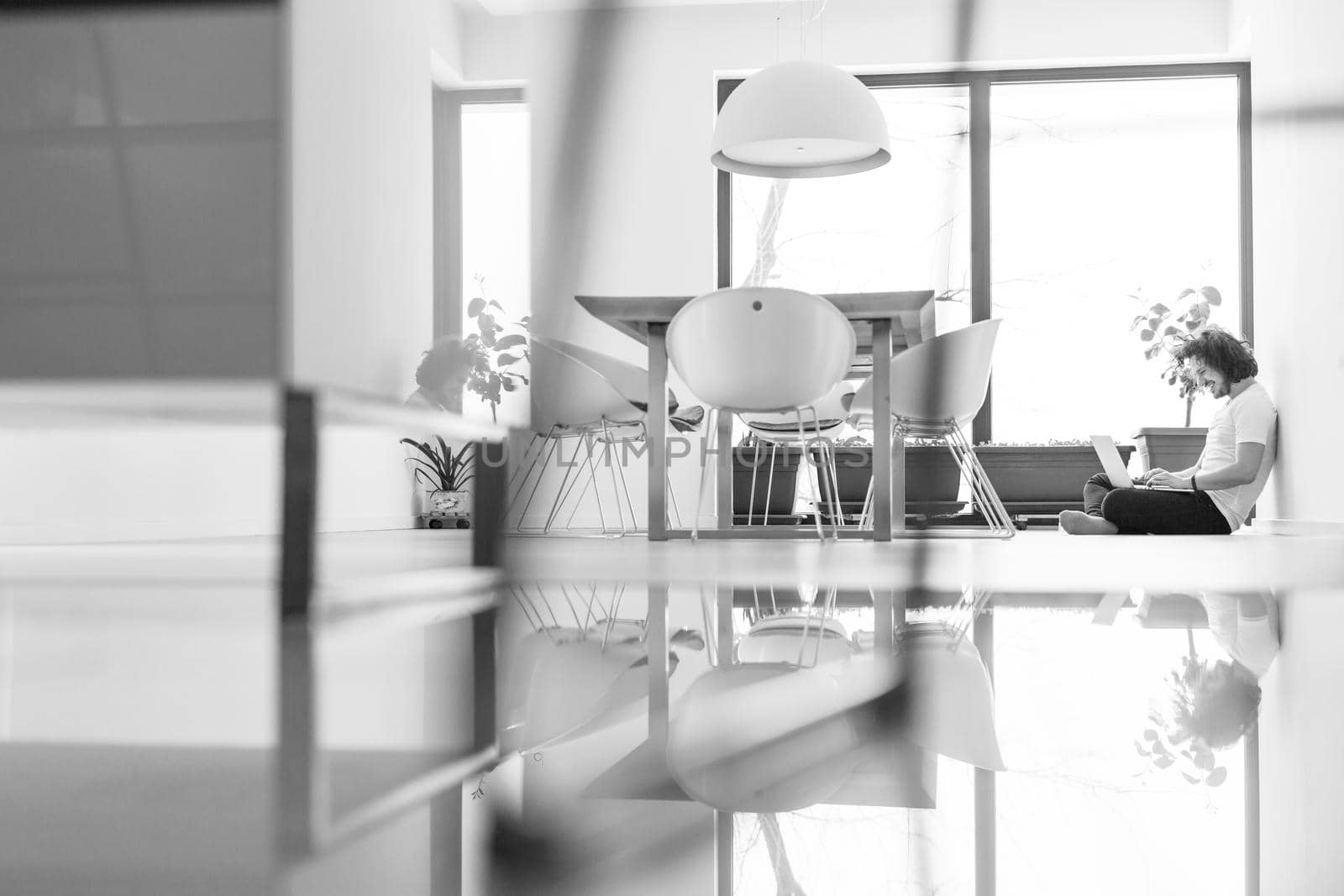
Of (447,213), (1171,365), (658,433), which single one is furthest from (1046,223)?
(447,213)

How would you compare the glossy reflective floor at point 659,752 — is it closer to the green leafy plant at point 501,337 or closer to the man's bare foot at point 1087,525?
the man's bare foot at point 1087,525

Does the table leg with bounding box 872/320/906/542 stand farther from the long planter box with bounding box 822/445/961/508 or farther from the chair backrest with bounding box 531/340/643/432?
the long planter box with bounding box 822/445/961/508

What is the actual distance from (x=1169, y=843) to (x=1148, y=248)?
6.80 metres

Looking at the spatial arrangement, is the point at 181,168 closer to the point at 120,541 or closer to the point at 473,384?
the point at 473,384

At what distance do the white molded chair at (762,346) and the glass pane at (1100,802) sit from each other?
2.58 m

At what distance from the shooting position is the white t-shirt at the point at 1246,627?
950 mm

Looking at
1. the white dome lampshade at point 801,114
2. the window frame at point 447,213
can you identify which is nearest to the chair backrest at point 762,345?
the white dome lampshade at point 801,114

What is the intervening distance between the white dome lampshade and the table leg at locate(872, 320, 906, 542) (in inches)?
25.0

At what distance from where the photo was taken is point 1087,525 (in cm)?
489

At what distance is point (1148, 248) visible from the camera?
6.57m

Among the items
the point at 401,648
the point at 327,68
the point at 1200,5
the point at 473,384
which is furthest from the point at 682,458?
the point at 401,648

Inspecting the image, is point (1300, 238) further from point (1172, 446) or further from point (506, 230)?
point (506, 230)

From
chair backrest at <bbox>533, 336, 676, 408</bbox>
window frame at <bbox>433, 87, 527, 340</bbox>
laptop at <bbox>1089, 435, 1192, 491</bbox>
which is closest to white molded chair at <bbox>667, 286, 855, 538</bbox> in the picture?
chair backrest at <bbox>533, 336, 676, 408</bbox>

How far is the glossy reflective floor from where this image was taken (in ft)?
1.27
